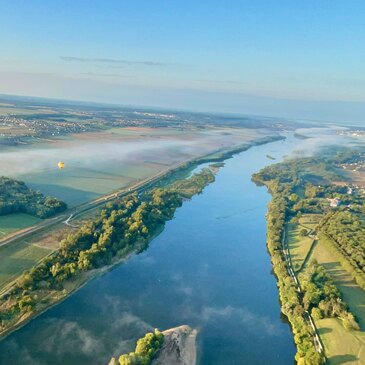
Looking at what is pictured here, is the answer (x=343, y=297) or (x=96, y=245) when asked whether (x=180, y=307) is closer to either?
(x=96, y=245)


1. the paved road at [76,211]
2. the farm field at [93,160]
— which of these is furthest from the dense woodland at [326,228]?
the farm field at [93,160]

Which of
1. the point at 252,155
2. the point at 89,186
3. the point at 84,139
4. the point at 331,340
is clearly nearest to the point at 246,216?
the point at 89,186

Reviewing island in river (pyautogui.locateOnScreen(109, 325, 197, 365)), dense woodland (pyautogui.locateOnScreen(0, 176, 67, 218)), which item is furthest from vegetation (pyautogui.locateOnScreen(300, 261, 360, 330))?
dense woodland (pyautogui.locateOnScreen(0, 176, 67, 218))

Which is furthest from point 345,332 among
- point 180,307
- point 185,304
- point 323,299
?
point 180,307

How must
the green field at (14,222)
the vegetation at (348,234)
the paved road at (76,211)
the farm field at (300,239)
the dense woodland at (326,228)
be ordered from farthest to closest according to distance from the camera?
the green field at (14,222)
the farm field at (300,239)
the paved road at (76,211)
the vegetation at (348,234)
the dense woodland at (326,228)

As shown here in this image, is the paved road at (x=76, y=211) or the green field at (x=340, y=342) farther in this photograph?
the paved road at (x=76, y=211)

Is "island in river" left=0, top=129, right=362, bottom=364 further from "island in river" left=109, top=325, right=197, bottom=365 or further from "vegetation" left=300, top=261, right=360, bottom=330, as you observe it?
"vegetation" left=300, top=261, right=360, bottom=330

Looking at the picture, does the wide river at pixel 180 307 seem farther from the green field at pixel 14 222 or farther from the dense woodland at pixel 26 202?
the dense woodland at pixel 26 202

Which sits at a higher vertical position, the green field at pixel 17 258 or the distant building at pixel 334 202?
the distant building at pixel 334 202
